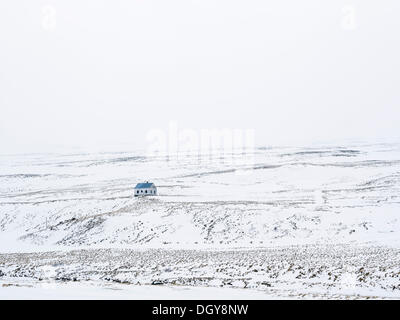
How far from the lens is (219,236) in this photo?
35.1 m

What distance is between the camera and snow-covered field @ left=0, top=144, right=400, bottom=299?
1981 cm

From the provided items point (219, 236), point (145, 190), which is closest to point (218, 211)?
point (219, 236)

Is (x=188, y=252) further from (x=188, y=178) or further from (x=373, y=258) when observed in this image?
(x=188, y=178)

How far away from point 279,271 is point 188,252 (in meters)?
8.75

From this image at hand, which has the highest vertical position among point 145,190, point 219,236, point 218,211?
point 145,190

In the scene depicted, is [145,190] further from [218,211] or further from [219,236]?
[219,236]

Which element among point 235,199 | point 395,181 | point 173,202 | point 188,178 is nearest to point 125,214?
point 173,202

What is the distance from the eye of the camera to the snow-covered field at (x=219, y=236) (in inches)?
780

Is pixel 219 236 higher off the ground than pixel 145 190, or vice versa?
pixel 145 190

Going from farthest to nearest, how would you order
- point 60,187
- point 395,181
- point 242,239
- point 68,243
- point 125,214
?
1. point 60,187
2. point 395,181
3. point 125,214
4. point 68,243
5. point 242,239

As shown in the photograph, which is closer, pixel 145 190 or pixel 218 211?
pixel 218 211

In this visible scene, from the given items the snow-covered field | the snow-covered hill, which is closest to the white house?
the snow-covered field

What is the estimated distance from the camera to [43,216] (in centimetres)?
4666

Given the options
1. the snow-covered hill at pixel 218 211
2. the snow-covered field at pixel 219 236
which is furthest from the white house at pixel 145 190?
the snow-covered hill at pixel 218 211
